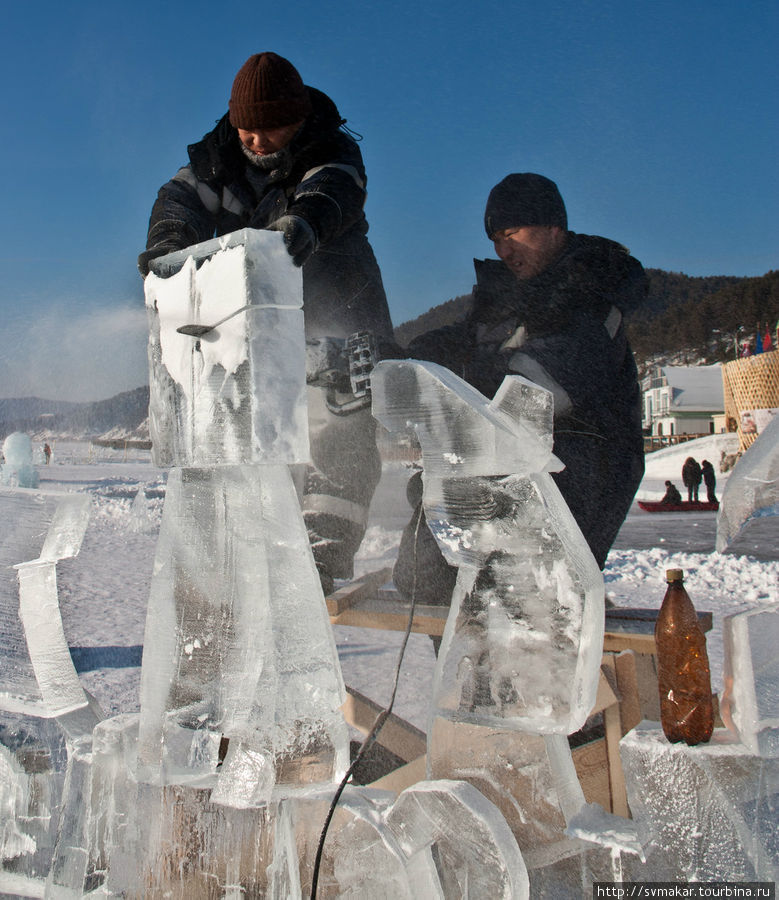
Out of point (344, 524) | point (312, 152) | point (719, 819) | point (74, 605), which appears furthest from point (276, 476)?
point (74, 605)

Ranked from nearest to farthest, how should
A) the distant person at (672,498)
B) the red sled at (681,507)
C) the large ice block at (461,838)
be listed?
the large ice block at (461,838)
the red sled at (681,507)
the distant person at (672,498)

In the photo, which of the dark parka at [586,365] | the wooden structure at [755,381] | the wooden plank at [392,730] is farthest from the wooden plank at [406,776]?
the wooden structure at [755,381]

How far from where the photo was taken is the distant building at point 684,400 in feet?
128

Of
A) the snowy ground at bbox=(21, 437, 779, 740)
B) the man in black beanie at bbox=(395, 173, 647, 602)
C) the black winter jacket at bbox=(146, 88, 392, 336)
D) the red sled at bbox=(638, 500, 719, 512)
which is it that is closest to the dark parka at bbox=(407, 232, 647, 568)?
the man in black beanie at bbox=(395, 173, 647, 602)

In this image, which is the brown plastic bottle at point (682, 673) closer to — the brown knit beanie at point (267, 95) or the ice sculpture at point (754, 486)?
the ice sculpture at point (754, 486)

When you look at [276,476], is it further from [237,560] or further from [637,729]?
[637,729]

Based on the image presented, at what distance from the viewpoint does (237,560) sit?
0.91 m

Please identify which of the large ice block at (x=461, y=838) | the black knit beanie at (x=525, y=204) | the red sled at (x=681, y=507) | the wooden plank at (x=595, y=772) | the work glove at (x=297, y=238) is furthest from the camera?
the red sled at (x=681, y=507)

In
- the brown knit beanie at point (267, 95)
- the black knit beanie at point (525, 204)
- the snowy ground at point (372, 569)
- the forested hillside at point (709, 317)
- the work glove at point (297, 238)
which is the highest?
the forested hillside at point (709, 317)

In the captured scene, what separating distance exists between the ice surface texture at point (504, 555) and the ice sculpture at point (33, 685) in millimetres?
668

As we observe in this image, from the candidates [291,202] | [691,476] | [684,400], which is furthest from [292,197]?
[684,400]

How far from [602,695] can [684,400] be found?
42627 millimetres

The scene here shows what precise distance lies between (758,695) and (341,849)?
602mm

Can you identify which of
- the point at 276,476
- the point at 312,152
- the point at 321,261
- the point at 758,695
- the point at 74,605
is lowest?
the point at 74,605
